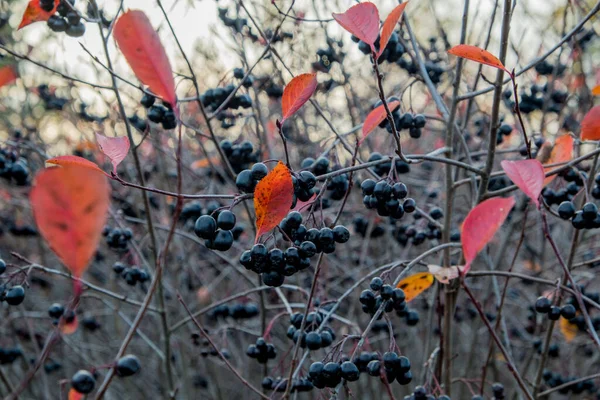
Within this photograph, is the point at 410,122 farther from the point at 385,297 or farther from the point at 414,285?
the point at 385,297

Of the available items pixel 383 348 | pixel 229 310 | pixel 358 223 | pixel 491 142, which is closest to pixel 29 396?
pixel 229 310

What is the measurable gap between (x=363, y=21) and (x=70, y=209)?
0.84 metres

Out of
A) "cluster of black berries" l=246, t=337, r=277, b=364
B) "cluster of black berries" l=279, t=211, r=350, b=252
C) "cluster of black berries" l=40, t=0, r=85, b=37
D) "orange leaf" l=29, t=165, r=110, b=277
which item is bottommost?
"orange leaf" l=29, t=165, r=110, b=277

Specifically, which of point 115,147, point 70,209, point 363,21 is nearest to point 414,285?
point 363,21

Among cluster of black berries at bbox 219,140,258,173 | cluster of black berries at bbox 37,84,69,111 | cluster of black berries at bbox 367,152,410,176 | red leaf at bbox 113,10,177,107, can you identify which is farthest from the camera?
cluster of black berries at bbox 37,84,69,111

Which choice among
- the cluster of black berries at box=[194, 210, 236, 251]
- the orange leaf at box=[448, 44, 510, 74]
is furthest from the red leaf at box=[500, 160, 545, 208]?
the cluster of black berries at box=[194, 210, 236, 251]

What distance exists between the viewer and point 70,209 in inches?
28.7

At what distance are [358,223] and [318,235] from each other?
55.5 inches

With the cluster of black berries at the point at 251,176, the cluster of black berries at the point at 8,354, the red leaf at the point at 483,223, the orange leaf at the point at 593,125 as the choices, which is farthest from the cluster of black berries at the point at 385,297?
the cluster of black berries at the point at 8,354

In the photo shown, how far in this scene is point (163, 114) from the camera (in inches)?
81.9

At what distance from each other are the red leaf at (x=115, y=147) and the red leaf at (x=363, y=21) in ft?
2.08

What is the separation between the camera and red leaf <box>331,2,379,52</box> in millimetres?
1248

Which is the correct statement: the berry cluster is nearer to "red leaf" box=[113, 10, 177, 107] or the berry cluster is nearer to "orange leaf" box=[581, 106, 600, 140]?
"orange leaf" box=[581, 106, 600, 140]

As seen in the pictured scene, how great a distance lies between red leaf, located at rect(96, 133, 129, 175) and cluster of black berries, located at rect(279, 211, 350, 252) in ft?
1.45
